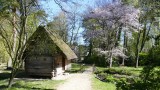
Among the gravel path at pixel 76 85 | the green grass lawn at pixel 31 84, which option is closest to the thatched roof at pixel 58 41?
the green grass lawn at pixel 31 84

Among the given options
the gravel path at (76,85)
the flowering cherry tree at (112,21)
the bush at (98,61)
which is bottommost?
the gravel path at (76,85)

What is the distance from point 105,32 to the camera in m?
41.8

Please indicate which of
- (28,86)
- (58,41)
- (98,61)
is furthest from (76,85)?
(98,61)

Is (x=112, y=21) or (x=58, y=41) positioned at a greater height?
(x=112, y=21)

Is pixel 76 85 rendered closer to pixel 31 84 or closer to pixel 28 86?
pixel 31 84

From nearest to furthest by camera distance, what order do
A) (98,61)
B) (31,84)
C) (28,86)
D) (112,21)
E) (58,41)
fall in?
1. (28,86)
2. (31,84)
3. (58,41)
4. (112,21)
5. (98,61)

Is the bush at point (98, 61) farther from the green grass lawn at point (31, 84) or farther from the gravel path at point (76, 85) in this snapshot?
the green grass lawn at point (31, 84)

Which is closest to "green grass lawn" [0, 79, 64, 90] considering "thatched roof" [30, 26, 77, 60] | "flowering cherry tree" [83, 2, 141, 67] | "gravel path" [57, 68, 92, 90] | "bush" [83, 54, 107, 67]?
"gravel path" [57, 68, 92, 90]

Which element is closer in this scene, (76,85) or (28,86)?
(28,86)

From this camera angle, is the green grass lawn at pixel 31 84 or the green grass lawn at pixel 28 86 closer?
the green grass lawn at pixel 28 86

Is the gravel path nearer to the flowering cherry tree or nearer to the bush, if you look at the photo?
the flowering cherry tree

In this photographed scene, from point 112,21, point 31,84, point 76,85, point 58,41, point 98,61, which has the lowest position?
point 76,85

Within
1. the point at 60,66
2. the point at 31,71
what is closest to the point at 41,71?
the point at 31,71

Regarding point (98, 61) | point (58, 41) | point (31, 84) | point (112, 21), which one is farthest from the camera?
point (98, 61)
